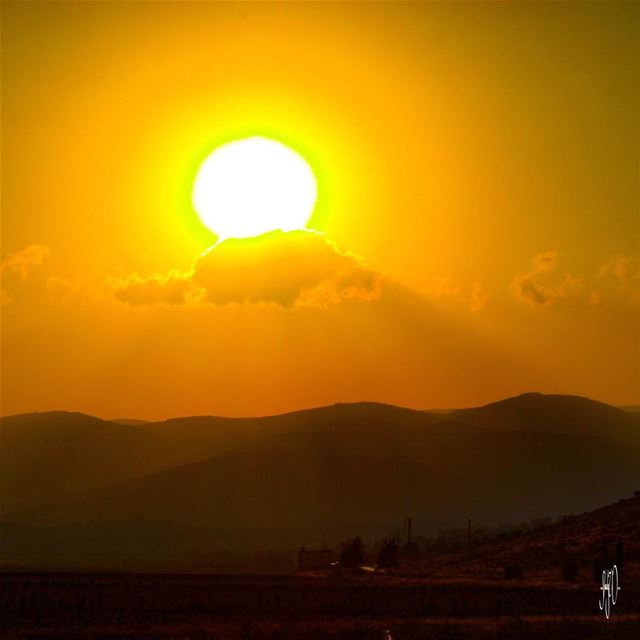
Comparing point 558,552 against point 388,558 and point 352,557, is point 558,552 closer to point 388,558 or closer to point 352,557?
point 388,558

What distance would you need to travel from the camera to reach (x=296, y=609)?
51344 mm

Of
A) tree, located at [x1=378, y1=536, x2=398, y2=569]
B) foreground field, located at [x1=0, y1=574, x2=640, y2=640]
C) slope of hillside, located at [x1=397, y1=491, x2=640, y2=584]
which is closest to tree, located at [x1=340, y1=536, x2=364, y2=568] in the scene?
tree, located at [x1=378, y1=536, x2=398, y2=569]

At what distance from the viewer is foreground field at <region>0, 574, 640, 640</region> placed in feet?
141

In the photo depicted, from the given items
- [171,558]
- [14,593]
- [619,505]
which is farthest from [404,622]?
[171,558]

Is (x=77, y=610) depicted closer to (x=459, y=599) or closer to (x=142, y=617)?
(x=142, y=617)

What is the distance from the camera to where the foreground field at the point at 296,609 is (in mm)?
42969

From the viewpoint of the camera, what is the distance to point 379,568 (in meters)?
87.3

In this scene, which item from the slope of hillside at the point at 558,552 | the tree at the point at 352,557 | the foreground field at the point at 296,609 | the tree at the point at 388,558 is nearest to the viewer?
the foreground field at the point at 296,609

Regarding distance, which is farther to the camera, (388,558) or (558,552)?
(388,558)

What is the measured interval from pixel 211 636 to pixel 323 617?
7.92 metres

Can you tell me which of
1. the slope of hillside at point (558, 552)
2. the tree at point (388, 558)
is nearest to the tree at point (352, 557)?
the tree at point (388, 558)

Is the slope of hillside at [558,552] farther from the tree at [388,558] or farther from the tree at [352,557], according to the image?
the tree at [352,557]

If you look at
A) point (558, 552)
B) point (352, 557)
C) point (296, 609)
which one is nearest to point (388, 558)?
point (352, 557)

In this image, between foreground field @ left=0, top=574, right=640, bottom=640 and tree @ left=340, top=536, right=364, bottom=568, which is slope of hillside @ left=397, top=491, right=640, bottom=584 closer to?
tree @ left=340, top=536, right=364, bottom=568
